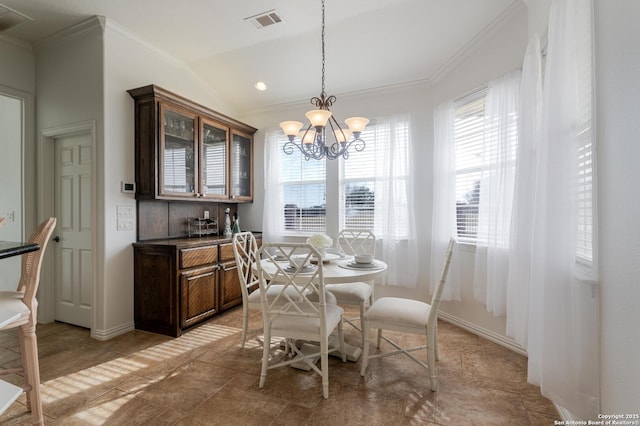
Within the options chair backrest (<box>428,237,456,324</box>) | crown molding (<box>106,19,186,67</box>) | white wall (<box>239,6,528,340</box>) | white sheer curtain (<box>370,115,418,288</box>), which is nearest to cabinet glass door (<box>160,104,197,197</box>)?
crown molding (<box>106,19,186,67</box>)

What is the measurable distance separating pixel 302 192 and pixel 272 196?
0.44 metres

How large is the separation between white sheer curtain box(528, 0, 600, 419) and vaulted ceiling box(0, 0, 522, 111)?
1.29 m

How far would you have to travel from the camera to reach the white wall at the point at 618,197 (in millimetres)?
1047

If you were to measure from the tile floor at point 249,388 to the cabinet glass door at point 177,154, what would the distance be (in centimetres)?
156

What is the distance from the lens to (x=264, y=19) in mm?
2900

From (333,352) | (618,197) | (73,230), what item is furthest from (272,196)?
(618,197)

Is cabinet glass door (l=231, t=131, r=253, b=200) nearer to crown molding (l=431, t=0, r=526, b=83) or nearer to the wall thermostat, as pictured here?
the wall thermostat

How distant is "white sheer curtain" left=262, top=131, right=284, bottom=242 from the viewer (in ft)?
13.8

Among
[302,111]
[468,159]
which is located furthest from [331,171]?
[468,159]

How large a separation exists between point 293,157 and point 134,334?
2.84 metres

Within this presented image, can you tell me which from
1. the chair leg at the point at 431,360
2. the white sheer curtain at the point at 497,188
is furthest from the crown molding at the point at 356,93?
the chair leg at the point at 431,360

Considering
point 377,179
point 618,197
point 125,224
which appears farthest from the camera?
point 377,179

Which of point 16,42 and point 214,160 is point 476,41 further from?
point 16,42

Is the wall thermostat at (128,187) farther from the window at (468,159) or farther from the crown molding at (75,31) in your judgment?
the window at (468,159)
